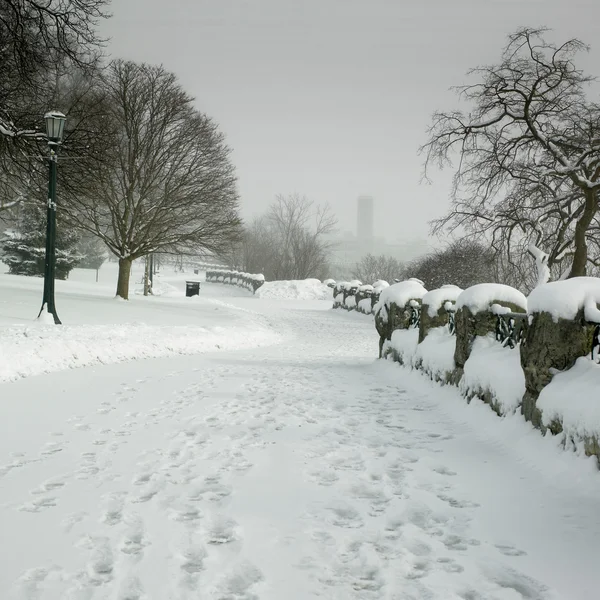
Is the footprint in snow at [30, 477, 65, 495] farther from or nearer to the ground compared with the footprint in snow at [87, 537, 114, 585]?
nearer to the ground

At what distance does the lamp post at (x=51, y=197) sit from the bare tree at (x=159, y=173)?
9536mm

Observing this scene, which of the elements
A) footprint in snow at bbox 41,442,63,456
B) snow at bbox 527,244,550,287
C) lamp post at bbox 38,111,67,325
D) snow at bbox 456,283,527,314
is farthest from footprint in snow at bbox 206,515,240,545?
snow at bbox 527,244,550,287

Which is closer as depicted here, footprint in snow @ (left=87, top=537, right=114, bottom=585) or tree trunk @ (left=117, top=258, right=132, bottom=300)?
footprint in snow @ (left=87, top=537, right=114, bottom=585)

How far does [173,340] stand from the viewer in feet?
42.9

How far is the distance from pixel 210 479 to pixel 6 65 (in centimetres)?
1067

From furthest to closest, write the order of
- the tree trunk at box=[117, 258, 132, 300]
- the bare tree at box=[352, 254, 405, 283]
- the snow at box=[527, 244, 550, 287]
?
the bare tree at box=[352, 254, 405, 283] < the tree trunk at box=[117, 258, 132, 300] < the snow at box=[527, 244, 550, 287]

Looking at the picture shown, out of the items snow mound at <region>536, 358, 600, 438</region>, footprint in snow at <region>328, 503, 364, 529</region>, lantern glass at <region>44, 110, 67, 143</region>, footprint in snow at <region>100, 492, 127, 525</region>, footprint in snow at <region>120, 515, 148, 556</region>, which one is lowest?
footprint in snow at <region>100, 492, 127, 525</region>

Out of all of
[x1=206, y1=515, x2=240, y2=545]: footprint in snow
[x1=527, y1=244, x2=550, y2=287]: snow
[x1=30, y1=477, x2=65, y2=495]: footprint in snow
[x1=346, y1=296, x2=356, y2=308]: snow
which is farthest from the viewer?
[x1=346, y1=296, x2=356, y2=308]: snow

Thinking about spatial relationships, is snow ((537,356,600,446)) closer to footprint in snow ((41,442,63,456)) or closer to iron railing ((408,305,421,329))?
footprint in snow ((41,442,63,456))

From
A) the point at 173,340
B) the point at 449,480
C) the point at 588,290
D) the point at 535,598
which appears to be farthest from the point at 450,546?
the point at 173,340

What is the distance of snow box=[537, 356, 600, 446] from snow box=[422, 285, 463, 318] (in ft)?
13.7

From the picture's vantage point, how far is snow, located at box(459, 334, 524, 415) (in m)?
5.57

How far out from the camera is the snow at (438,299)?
353 inches

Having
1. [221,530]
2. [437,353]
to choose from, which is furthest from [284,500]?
[437,353]
